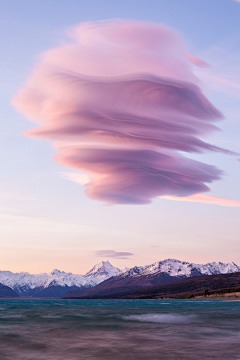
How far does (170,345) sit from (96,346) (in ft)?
35.7

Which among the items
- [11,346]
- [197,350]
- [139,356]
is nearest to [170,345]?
[197,350]

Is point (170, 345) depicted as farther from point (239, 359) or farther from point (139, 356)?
A: point (239, 359)

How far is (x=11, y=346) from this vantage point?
199 ft

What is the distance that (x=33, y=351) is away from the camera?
54.7 metres

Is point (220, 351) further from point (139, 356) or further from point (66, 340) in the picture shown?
point (66, 340)

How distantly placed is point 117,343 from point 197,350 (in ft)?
51.7

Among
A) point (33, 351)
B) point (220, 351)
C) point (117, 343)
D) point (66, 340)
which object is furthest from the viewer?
point (66, 340)

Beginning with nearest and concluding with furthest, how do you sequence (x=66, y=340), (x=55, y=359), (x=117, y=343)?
(x=55, y=359), (x=117, y=343), (x=66, y=340)

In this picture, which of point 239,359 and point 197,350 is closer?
point 239,359

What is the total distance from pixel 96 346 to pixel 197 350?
15870mm

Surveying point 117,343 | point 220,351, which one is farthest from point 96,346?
point 220,351

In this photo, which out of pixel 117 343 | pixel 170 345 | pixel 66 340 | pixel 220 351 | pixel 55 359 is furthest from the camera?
pixel 66 340

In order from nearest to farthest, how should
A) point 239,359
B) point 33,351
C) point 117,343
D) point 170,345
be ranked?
1. point 239,359
2. point 33,351
3. point 170,345
4. point 117,343

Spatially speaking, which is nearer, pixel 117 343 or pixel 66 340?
pixel 117 343
